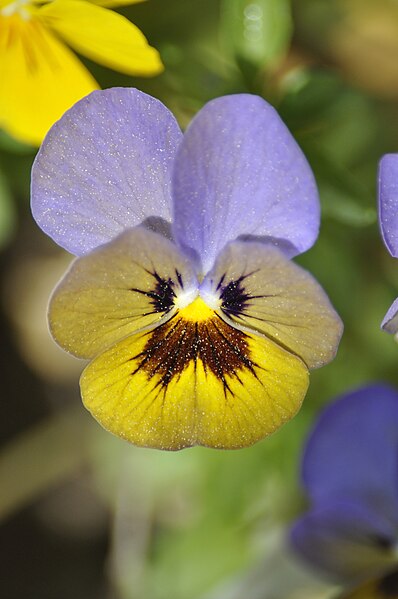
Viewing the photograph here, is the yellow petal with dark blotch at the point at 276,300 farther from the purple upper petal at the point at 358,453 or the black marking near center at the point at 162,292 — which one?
the purple upper petal at the point at 358,453

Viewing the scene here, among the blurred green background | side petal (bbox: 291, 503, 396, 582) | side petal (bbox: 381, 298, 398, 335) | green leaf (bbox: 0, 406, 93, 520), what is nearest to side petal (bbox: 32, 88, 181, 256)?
side petal (bbox: 381, 298, 398, 335)

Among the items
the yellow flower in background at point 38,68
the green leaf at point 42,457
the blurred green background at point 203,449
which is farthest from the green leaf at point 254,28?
the green leaf at point 42,457

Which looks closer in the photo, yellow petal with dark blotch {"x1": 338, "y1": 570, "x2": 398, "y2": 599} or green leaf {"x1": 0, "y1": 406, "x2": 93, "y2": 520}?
yellow petal with dark blotch {"x1": 338, "y1": 570, "x2": 398, "y2": 599}

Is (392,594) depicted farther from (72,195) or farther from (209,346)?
(72,195)

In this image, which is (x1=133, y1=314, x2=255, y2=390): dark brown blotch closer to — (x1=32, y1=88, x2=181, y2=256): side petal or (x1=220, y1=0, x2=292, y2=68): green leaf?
(x1=32, y1=88, x2=181, y2=256): side petal

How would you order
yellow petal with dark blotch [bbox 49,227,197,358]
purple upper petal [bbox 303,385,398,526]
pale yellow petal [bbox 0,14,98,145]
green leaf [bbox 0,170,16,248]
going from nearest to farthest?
yellow petal with dark blotch [bbox 49,227,197,358] → pale yellow petal [bbox 0,14,98,145] → purple upper petal [bbox 303,385,398,526] → green leaf [bbox 0,170,16,248]

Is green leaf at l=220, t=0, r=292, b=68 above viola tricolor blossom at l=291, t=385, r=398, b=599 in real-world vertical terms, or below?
above

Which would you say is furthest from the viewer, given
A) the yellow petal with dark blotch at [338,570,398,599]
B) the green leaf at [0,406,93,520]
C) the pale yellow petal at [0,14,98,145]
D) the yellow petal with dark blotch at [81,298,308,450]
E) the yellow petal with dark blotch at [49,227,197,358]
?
the green leaf at [0,406,93,520]
